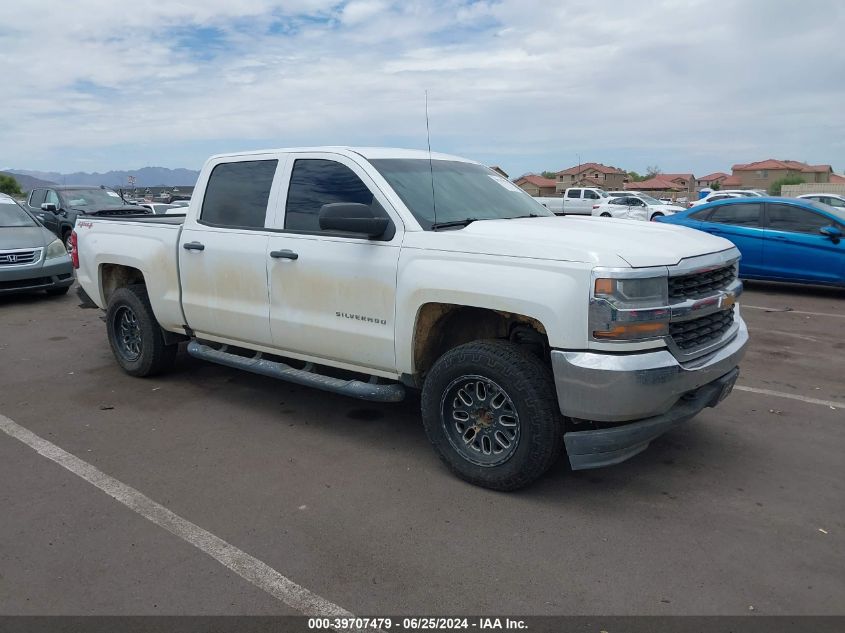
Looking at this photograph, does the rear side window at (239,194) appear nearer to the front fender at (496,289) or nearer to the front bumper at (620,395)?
the front fender at (496,289)

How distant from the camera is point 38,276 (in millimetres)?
10781

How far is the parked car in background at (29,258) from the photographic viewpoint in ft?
34.7

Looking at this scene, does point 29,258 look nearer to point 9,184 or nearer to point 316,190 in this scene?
point 316,190

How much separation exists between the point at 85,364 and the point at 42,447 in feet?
7.91

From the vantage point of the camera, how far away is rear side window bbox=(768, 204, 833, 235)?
10727 millimetres

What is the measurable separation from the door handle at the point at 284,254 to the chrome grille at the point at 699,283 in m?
2.46

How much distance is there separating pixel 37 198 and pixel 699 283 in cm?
1790

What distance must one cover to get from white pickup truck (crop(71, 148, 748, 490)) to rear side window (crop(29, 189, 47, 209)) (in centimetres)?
1356

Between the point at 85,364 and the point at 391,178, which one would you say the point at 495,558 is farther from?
the point at 85,364

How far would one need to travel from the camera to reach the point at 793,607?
3043 mm

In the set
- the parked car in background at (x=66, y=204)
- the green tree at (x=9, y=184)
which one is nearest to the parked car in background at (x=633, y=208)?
the parked car in background at (x=66, y=204)

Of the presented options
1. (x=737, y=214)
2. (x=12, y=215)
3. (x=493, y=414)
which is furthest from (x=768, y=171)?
(x=493, y=414)

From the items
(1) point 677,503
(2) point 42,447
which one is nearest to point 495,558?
(1) point 677,503

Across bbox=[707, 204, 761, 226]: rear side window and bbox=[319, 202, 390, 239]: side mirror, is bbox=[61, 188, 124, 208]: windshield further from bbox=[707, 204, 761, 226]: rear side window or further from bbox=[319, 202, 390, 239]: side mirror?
bbox=[319, 202, 390, 239]: side mirror
